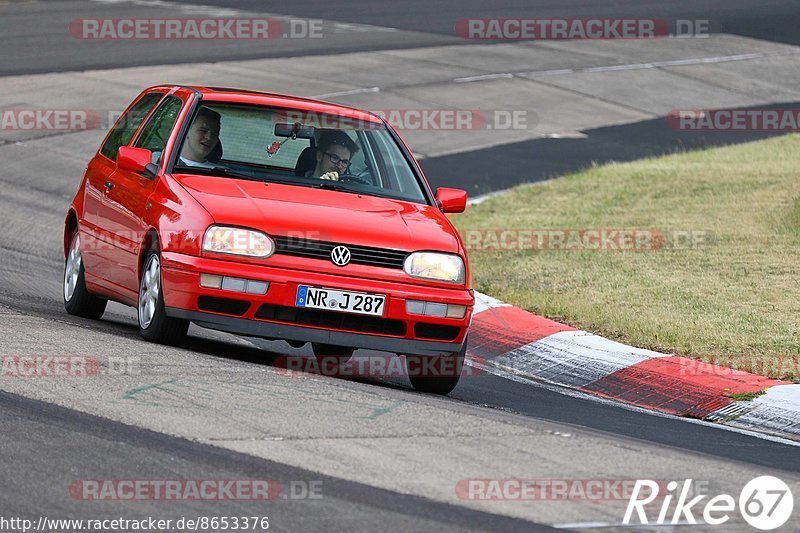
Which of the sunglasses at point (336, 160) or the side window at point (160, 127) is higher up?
the side window at point (160, 127)

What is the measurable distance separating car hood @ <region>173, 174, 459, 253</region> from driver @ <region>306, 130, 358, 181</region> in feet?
0.97

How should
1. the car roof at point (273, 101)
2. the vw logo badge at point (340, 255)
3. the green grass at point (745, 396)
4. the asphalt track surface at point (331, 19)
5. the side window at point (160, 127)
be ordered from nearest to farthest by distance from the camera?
the vw logo badge at point (340, 255)
the green grass at point (745, 396)
the side window at point (160, 127)
the car roof at point (273, 101)
the asphalt track surface at point (331, 19)

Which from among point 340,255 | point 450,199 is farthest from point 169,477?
point 450,199

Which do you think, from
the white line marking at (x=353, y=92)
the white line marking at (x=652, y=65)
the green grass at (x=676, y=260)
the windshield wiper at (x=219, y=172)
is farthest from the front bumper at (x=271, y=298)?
the white line marking at (x=652, y=65)

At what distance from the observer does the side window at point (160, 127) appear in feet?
30.7

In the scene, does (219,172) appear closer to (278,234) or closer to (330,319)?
(278,234)

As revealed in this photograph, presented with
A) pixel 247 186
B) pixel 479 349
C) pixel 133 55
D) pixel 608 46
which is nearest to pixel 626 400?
pixel 479 349

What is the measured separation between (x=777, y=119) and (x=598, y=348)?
1554cm

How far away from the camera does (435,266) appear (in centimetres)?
841

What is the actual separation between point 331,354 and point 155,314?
5.79 ft

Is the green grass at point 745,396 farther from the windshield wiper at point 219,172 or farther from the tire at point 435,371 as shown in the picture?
the windshield wiper at point 219,172

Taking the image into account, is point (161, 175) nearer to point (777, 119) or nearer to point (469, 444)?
point (469, 444)

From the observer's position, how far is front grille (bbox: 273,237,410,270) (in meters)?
8.16

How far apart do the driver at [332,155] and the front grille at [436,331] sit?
132 centimetres
